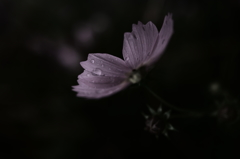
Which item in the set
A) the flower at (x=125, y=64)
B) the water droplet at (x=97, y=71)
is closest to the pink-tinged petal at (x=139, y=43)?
the flower at (x=125, y=64)

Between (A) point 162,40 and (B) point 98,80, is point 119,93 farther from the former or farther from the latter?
(A) point 162,40

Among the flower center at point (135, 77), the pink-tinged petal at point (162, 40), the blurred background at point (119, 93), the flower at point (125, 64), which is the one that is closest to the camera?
the pink-tinged petal at point (162, 40)

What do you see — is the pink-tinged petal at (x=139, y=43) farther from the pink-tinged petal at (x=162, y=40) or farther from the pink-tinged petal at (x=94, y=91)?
the pink-tinged petal at (x=94, y=91)

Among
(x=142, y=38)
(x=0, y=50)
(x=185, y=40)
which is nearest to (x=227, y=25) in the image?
(x=185, y=40)

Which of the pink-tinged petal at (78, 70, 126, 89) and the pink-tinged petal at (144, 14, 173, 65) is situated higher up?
the pink-tinged petal at (78, 70, 126, 89)

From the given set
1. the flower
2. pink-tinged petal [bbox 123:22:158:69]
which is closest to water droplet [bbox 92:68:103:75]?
the flower

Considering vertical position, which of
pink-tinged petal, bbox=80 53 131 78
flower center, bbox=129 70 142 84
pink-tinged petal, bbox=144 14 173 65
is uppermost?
pink-tinged petal, bbox=80 53 131 78

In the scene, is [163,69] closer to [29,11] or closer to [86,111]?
[86,111]

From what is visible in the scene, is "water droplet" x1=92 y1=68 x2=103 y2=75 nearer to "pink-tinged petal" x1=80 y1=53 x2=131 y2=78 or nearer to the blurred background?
"pink-tinged petal" x1=80 y1=53 x2=131 y2=78
